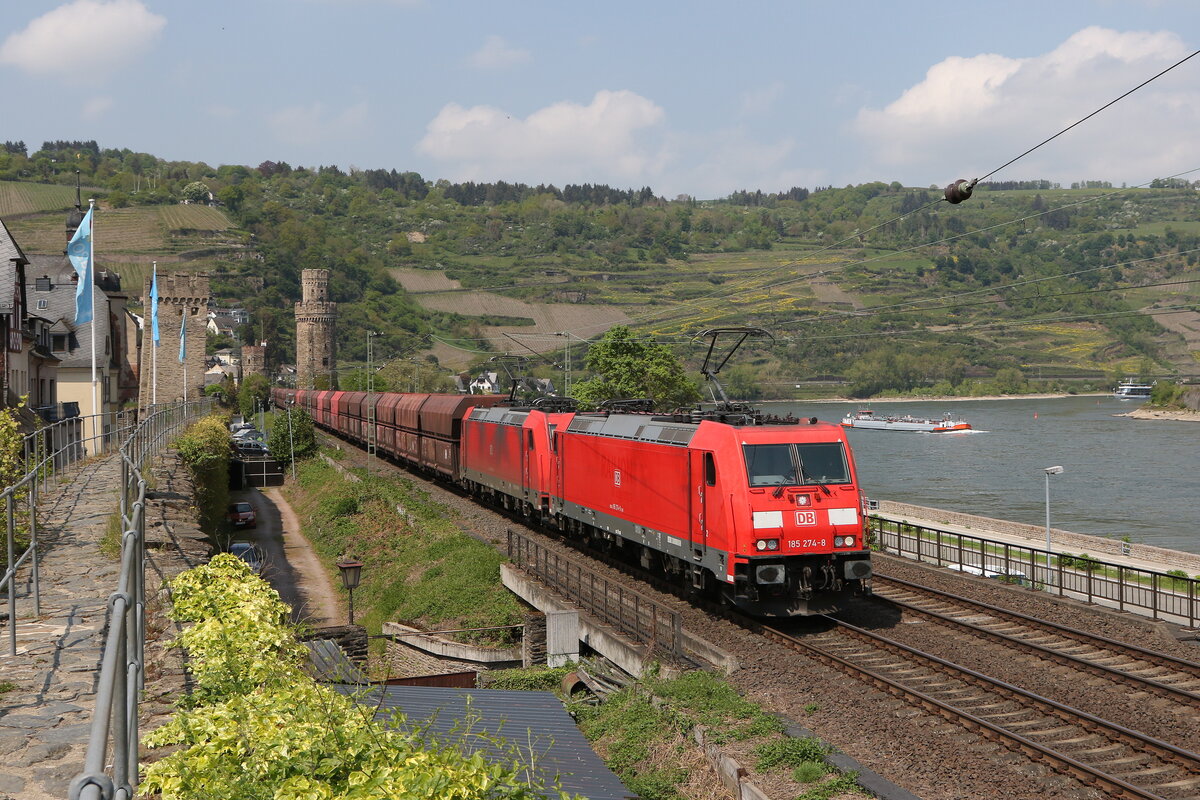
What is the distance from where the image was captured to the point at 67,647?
9695 mm

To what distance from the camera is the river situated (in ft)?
201

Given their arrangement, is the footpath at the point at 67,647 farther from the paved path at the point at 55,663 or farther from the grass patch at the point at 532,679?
the grass patch at the point at 532,679

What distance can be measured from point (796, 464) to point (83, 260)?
20028 millimetres

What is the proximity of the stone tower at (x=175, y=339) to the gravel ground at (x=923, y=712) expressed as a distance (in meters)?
51.6

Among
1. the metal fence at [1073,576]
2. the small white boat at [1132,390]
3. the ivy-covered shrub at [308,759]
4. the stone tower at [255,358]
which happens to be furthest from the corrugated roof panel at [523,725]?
the small white boat at [1132,390]

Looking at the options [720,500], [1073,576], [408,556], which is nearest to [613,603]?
[720,500]

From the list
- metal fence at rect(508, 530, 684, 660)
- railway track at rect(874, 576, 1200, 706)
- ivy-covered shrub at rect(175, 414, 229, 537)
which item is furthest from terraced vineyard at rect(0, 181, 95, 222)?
railway track at rect(874, 576, 1200, 706)

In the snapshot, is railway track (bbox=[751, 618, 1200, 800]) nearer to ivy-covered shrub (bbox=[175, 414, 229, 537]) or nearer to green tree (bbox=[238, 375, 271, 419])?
ivy-covered shrub (bbox=[175, 414, 229, 537])

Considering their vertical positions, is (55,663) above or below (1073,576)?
above

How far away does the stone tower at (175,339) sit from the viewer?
63.0m

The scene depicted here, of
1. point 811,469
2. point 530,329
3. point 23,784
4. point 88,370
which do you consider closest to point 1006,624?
point 811,469

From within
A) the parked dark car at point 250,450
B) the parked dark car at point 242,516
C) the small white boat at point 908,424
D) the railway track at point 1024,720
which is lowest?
the small white boat at point 908,424

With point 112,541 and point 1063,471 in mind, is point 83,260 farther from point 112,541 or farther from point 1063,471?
point 1063,471

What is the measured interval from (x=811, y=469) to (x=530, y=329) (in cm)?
18225
